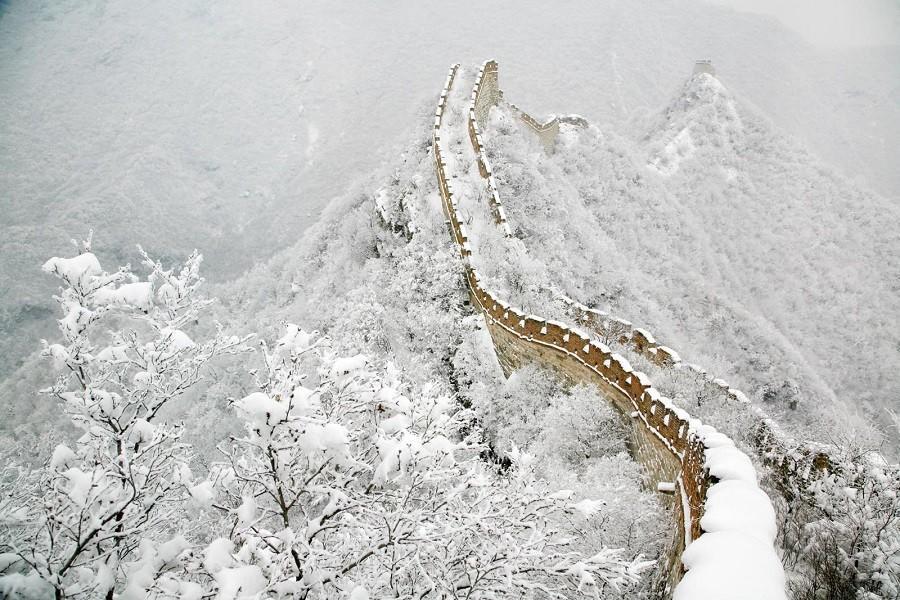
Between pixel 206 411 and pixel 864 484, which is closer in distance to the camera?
pixel 864 484

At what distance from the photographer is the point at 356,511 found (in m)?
4.91

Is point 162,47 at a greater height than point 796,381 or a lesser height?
lesser

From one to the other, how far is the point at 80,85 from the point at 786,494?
169 metres

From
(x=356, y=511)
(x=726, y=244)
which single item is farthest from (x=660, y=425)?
(x=726, y=244)

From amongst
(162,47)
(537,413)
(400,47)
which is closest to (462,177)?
(537,413)

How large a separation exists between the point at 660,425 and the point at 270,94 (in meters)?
134

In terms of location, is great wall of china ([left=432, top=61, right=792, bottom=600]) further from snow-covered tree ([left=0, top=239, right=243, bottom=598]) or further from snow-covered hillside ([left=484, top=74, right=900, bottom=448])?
snow-covered tree ([left=0, top=239, right=243, bottom=598])

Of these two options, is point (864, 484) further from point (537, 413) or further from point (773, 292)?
point (773, 292)

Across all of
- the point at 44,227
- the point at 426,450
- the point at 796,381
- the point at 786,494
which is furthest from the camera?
the point at 44,227

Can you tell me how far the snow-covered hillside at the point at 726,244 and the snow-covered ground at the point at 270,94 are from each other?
36765mm

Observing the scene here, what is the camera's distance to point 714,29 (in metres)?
150

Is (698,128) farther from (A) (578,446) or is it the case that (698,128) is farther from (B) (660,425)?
(B) (660,425)

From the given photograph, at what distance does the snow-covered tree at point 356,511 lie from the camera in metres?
3.76

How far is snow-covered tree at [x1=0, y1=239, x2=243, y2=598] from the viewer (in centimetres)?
347
